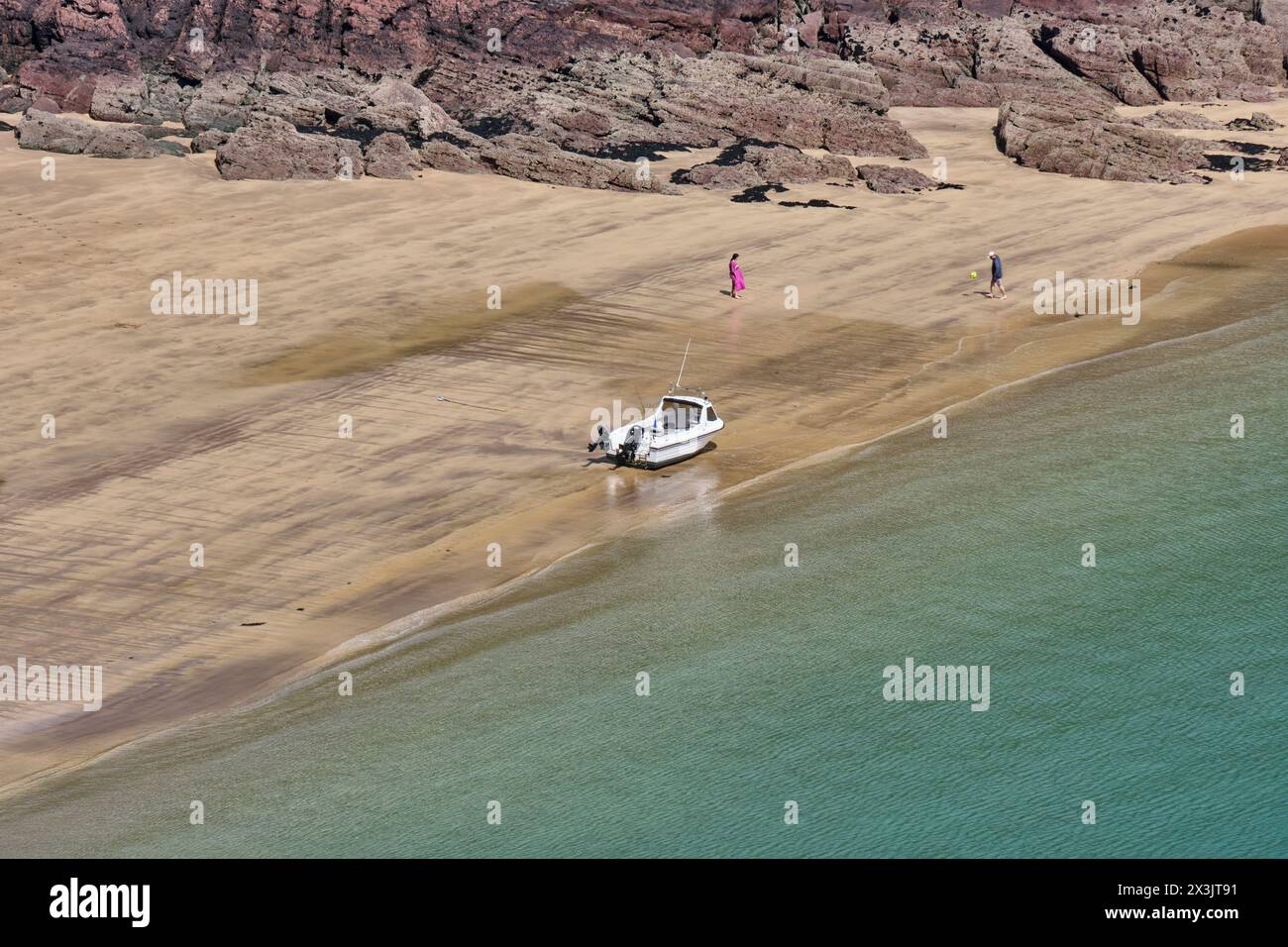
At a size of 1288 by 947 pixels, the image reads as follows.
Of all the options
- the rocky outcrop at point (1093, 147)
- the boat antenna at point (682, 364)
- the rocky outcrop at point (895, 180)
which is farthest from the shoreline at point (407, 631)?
the rocky outcrop at point (1093, 147)

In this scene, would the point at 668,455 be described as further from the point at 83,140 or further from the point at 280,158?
the point at 83,140

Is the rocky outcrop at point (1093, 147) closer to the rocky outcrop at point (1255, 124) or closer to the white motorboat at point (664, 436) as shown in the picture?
the rocky outcrop at point (1255, 124)

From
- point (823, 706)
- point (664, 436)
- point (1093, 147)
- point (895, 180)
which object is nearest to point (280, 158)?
point (895, 180)

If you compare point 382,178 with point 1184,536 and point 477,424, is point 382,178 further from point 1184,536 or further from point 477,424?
point 1184,536
